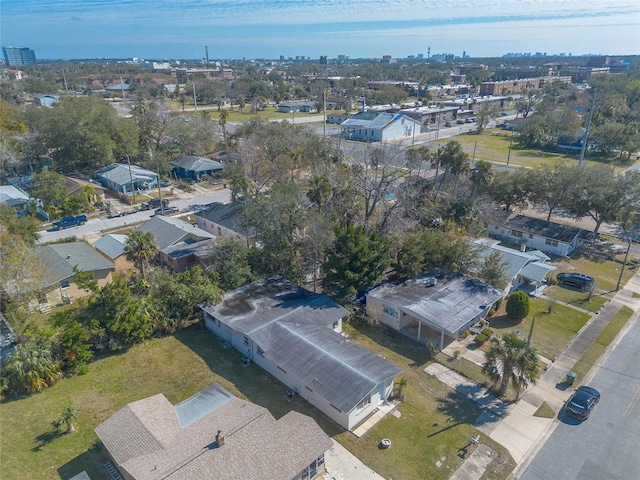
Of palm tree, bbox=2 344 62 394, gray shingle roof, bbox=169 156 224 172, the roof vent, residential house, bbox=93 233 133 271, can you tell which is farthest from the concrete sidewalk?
gray shingle roof, bbox=169 156 224 172

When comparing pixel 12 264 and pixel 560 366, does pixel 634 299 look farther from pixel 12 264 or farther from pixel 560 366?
pixel 12 264

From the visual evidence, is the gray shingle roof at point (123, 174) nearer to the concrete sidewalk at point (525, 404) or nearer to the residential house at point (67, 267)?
the residential house at point (67, 267)

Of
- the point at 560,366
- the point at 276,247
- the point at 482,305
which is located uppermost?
the point at 276,247

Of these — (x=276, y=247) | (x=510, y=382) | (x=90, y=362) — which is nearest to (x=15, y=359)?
(x=90, y=362)

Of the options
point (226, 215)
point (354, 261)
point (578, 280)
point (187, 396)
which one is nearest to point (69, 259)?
point (226, 215)

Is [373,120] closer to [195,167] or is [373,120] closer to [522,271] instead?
[195,167]

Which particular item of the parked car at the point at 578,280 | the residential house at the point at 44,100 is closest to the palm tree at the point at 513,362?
the parked car at the point at 578,280
